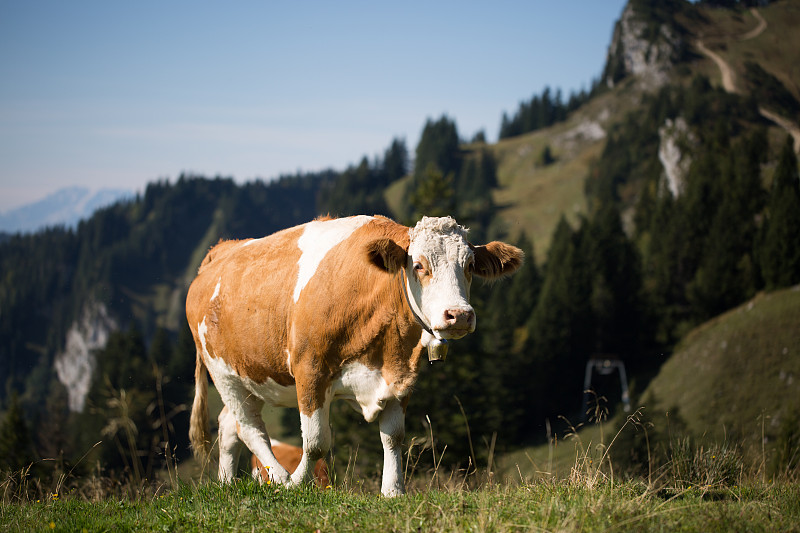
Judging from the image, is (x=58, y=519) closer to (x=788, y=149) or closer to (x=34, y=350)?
(x=788, y=149)

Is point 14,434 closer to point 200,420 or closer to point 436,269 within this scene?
point 200,420

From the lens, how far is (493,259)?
584 centimetres

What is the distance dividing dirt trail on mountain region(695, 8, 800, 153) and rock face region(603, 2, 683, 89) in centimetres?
790

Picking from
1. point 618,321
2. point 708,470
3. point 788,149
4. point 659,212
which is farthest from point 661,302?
point 708,470

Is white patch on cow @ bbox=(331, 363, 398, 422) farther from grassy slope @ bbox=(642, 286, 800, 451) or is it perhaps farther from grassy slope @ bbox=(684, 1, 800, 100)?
grassy slope @ bbox=(684, 1, 800, 100)

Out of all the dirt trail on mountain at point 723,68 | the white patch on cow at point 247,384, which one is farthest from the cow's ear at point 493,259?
the dirt trail on mountain at point 723,68

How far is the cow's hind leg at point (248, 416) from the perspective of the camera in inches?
265

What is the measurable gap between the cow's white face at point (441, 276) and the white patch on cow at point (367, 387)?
78cm

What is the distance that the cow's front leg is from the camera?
5.66 meters

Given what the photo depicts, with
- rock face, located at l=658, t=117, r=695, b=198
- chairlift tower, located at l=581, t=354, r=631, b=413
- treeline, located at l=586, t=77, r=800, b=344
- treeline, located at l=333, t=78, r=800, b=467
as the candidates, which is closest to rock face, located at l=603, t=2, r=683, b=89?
rock face, located at l=658, t=117, r=695, b=198

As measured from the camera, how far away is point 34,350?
18150 cm

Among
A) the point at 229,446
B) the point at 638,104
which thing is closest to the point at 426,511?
the point at 229,446

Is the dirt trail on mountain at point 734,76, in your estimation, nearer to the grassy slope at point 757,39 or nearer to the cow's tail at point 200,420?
the grassy slope at point 757,39

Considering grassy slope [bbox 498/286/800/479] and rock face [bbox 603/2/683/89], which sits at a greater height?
rock face [bbox 603/2/683/89]
